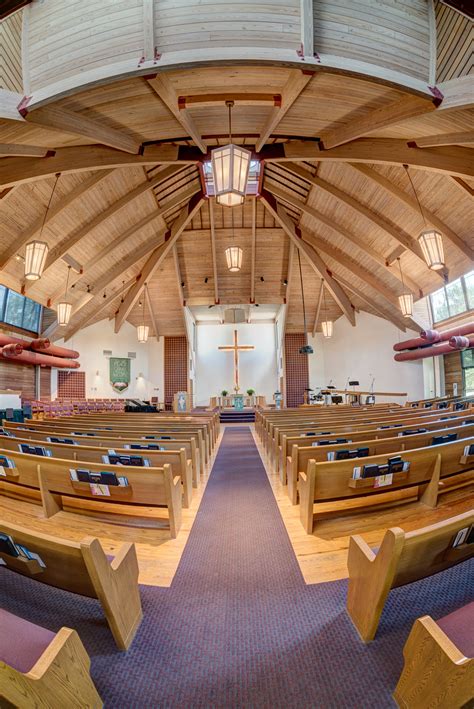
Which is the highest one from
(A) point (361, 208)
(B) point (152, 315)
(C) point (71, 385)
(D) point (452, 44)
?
(A) point (361, 208)

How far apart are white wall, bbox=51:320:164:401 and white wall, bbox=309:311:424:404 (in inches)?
320

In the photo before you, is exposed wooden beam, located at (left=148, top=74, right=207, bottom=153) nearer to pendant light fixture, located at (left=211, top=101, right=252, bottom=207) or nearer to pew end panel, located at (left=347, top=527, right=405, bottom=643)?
pendant light fixture, located at (left=211, top=101, right=252, bottom=207)

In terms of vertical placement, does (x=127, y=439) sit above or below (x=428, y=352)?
below

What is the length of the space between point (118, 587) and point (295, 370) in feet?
47.9

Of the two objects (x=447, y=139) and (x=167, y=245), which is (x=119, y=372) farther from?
(x=447, y=139)

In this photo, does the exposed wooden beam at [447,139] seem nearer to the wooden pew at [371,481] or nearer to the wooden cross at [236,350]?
the wooden pew at [371,481]

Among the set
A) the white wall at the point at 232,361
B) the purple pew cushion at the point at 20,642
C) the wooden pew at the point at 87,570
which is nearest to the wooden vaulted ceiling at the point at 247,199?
the white wall at the point at 232,361

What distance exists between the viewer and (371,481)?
2463 millimetres

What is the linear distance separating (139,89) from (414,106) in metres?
3.32

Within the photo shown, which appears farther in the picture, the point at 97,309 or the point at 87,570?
the point at 97,309

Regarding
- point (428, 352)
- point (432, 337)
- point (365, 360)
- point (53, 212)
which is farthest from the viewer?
point (365, 360)

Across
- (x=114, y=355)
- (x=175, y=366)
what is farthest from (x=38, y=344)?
(x=175, y=366)

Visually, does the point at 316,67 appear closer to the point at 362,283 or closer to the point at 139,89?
the point at 139,89

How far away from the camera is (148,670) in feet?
4.29
